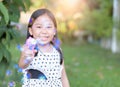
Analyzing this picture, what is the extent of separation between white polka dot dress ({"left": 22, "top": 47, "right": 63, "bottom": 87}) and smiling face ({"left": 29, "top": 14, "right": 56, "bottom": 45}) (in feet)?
0.40

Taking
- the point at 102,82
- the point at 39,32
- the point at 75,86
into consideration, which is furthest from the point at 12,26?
the point at 102,82

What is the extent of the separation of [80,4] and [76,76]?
1231 centimetres

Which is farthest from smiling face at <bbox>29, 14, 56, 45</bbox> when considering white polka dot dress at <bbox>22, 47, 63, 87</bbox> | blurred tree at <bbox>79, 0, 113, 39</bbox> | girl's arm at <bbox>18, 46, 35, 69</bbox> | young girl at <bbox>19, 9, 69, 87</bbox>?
blurred tree at <bbox>79, 0, 113, 39</bbox>

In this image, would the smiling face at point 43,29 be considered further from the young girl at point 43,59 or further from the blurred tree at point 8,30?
the blurred tree at point 8,30

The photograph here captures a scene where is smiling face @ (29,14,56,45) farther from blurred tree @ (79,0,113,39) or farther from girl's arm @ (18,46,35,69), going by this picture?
blurred tree @ (79,0,113,39)

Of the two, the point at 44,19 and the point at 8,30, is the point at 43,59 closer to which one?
the point at 44,19

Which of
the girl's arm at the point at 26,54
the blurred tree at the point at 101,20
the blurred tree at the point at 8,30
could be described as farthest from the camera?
the blurred tree at the point at 101,20

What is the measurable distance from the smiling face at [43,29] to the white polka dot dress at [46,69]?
0.12 meters

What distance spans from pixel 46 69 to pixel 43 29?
12.9 inches

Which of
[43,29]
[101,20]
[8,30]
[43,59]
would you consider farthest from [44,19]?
[101,20]

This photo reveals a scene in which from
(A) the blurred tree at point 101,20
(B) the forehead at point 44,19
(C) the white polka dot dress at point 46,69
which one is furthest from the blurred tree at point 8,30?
(A) the blurred tree at point 101,20

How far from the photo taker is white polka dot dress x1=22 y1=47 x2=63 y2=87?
3.52 m

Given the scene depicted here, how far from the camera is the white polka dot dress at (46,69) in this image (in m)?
3.52

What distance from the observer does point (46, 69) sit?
11.6ft
